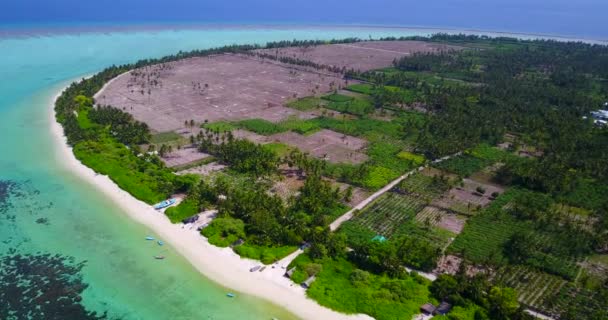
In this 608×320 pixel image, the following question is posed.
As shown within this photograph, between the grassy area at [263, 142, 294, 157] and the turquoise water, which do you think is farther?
the grassy area at [263, 142, 294, 157]

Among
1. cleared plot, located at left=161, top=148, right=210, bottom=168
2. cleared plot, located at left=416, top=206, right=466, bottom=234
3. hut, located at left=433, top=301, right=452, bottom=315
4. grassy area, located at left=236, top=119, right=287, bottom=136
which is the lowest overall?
hut, located at left=433, top=301, right=452, bottom=315

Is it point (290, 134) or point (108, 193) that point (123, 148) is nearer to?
point (108, 193)

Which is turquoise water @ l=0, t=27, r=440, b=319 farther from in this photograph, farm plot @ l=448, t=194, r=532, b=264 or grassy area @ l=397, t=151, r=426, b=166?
grassy area @ l=397, t=151, r=426, b=166

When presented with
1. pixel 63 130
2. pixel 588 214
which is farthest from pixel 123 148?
pixel 588 214

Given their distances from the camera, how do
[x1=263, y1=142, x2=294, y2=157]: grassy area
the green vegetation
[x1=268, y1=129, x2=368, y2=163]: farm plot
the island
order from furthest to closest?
[x1=263, y1=142, x2=294, y2=157]: grassy area → [x1=268, y1=129, x2=368, y2=163]: farm plot → the green vegetation → the island

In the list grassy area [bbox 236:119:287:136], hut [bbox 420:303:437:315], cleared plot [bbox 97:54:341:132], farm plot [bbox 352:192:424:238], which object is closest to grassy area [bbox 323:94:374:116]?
cleared plot [bbox 97:54:341:132]

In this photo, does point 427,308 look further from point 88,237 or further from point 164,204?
point 88,237

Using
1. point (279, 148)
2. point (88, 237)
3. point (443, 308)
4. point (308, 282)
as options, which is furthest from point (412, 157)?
point (88, 237)
